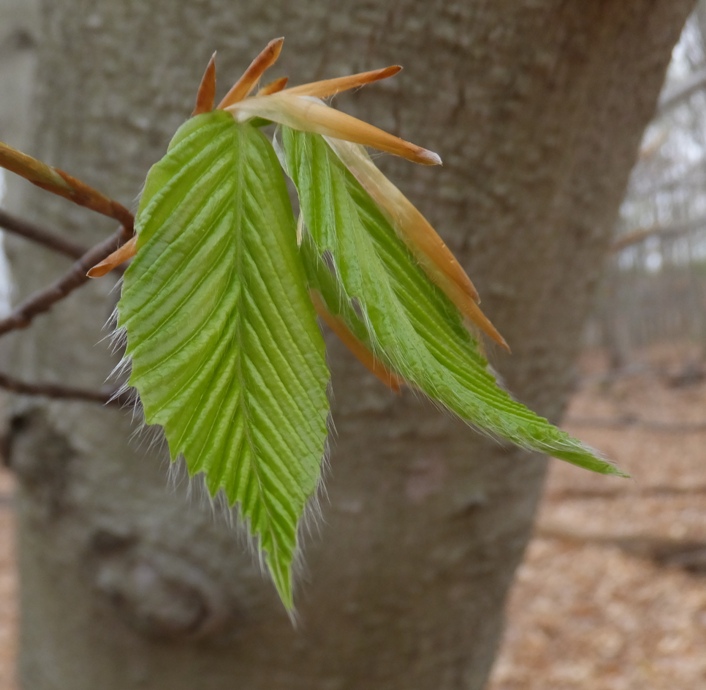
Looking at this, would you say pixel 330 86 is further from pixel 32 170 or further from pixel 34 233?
pixel 34 233

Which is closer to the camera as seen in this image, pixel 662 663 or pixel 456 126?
pixel 456 126

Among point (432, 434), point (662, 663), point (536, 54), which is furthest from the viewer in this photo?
point (662, 663)

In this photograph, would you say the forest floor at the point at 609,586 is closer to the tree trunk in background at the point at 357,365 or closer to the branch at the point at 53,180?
the tree trunk in background at the point at 357,365

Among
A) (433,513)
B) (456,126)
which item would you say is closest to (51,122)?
(456,126)

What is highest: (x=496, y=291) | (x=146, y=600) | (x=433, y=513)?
(x=496, y=291)

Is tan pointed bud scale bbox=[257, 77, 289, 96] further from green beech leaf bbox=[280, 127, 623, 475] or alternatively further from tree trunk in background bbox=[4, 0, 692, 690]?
tree trunk in background bbox=[4, 0, 692, 690]

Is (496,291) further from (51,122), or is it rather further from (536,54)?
(51,122)

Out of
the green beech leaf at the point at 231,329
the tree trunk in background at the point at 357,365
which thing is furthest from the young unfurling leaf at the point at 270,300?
the tree trunk in background at the point at 357,365

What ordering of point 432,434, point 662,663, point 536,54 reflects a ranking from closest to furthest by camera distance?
point 536,54 → point 432,434 → point 662,663

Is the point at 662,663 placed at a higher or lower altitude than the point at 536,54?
lower
